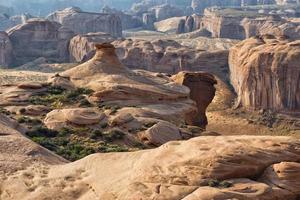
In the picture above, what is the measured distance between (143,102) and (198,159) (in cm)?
2873

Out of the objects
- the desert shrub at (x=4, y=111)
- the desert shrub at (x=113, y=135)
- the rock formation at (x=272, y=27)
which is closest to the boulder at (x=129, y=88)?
the desert shrub at (x=113, y=135)

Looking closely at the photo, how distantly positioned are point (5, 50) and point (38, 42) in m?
10.1

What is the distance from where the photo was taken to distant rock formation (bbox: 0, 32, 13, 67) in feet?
439

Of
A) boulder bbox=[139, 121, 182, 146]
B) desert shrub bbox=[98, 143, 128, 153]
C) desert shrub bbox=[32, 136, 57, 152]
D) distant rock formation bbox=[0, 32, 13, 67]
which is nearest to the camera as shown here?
desert shrub bbox=[32, 136, 57, 152]

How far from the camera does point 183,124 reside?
48000 mm

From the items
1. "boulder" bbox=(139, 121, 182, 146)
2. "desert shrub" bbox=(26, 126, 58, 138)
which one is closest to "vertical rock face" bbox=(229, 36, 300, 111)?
"boulder" bbox=(139, 121, 182, 146)

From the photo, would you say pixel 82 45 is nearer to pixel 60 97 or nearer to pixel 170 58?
pixel 170 58

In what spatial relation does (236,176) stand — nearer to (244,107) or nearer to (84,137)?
(84,137)

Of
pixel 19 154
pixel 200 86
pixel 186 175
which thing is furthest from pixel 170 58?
pixel 186 175

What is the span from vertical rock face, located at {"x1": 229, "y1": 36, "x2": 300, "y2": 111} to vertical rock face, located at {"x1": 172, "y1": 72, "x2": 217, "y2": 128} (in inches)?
535

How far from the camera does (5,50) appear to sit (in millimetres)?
135875

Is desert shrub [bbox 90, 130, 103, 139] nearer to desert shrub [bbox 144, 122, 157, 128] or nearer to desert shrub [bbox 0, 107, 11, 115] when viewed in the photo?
desert shrub [bbox 144, 122, 157, 128]

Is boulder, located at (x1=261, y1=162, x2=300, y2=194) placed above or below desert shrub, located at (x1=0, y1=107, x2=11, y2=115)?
above

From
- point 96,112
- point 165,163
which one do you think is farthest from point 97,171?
point 96,112
